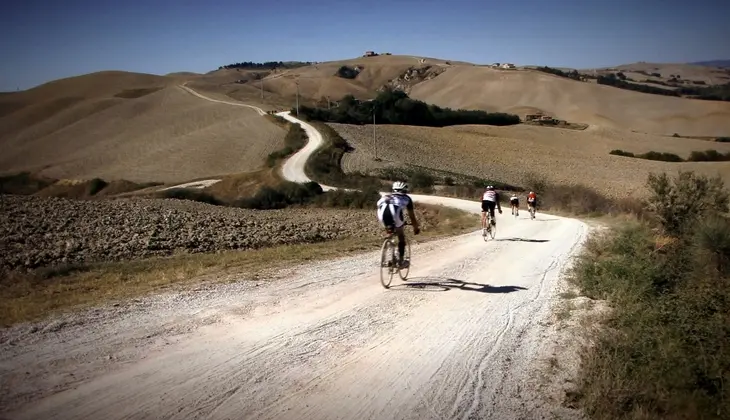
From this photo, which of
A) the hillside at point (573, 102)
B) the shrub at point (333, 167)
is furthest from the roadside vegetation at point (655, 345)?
the hillside at point (573, 102)

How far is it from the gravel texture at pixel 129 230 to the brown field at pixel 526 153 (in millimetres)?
32591

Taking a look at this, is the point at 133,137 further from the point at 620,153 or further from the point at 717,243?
the point at 717,243

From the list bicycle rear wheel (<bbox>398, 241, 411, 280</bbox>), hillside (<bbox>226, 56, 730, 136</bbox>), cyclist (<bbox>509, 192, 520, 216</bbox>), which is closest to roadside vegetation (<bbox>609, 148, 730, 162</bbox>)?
hillside (<bbox>226, 56, 730, 136</bbox>)

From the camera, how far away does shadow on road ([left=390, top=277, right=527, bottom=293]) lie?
1098 centimetres

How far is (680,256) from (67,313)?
14851mm

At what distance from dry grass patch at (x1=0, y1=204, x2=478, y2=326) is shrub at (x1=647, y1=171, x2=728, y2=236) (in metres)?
12.8

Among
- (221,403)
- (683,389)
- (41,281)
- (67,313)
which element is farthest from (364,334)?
(41,281)

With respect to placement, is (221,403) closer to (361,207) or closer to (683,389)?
(683,389)

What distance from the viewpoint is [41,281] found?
1257 centimetres

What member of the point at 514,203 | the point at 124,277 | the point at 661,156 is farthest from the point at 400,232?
the point at 661,156

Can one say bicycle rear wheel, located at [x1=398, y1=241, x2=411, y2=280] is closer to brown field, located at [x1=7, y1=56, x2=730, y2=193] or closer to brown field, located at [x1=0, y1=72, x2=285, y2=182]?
brown field, located at [x1=7, y1=56, x2=730, y2=193]

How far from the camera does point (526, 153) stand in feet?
256

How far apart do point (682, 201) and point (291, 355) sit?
67.8 ft

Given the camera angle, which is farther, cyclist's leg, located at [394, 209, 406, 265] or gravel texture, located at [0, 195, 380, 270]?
gravel texture, located at [0, 195, 380, 270]
